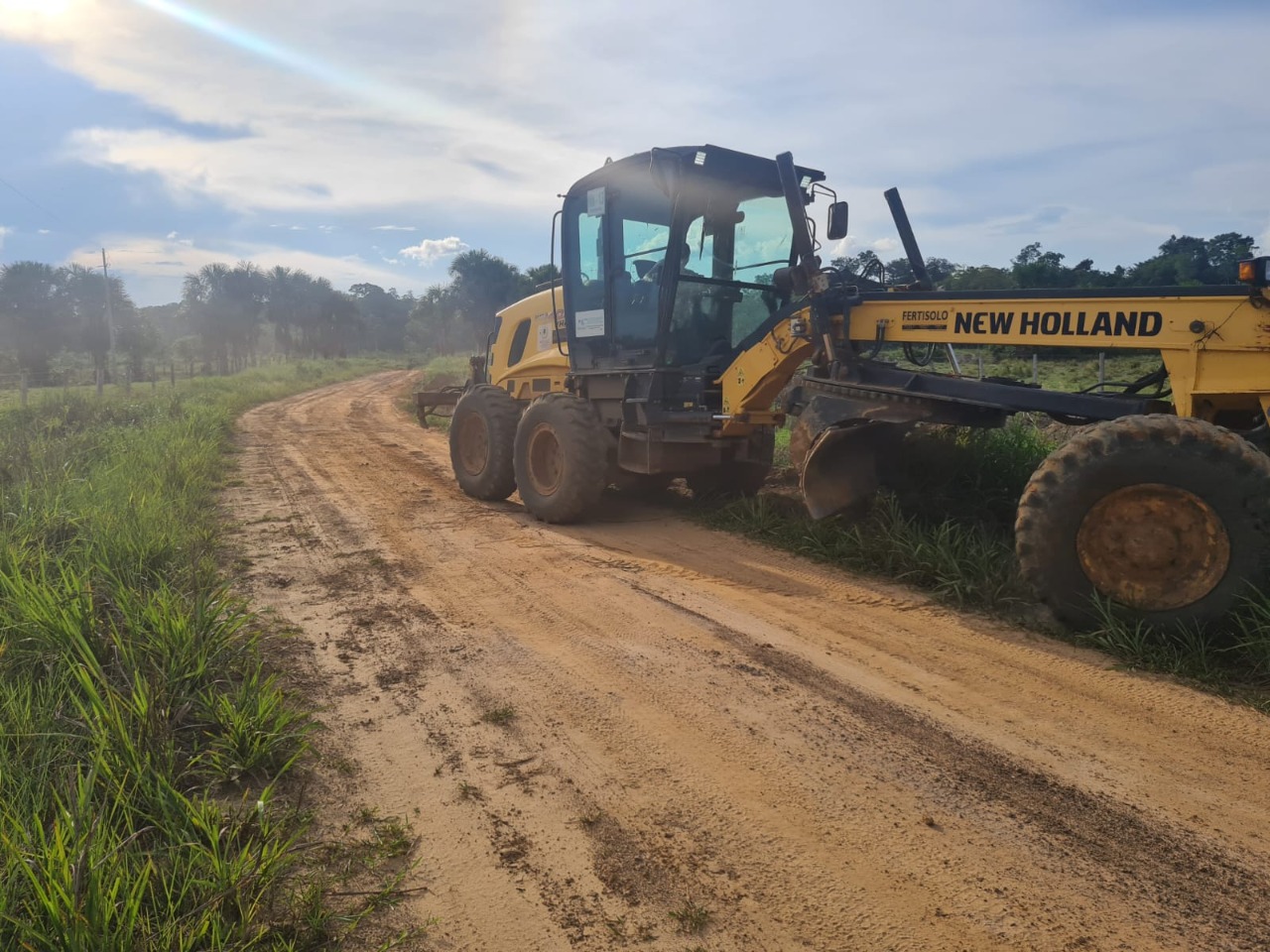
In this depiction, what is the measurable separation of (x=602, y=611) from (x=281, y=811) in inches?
92.9

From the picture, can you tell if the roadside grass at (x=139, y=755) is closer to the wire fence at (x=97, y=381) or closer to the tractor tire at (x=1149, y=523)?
the tractor tire at (x=1149, y=523)

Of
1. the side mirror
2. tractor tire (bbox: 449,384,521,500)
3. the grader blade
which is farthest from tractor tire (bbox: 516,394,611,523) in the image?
the side mirror

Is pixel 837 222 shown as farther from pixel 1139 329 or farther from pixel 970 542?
pixel 970 542

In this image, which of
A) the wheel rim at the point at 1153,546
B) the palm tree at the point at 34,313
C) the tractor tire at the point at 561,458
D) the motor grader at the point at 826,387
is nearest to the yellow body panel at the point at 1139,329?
the motor grader at the point at 826,387

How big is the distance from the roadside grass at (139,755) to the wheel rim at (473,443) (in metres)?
3.63

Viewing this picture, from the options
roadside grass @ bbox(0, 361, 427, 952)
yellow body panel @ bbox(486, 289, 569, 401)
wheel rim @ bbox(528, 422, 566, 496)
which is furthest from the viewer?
yellow body panel @ bbox(486, 289, 569, 401)

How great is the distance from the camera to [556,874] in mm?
2439

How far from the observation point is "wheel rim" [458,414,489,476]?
902cm

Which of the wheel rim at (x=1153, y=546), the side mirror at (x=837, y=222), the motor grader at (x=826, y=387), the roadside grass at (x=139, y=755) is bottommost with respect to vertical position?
the roadside grass at (x=139, y=755)

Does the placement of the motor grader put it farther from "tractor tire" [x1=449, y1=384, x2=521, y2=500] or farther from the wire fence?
the wire fence

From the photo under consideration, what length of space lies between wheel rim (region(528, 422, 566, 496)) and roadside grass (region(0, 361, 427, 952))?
3157 millimetres

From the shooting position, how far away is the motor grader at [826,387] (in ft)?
13.2

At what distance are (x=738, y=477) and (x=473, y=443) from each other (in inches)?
125

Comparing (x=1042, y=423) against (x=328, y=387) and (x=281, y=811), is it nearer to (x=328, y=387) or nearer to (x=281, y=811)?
(x=281, y=811)
